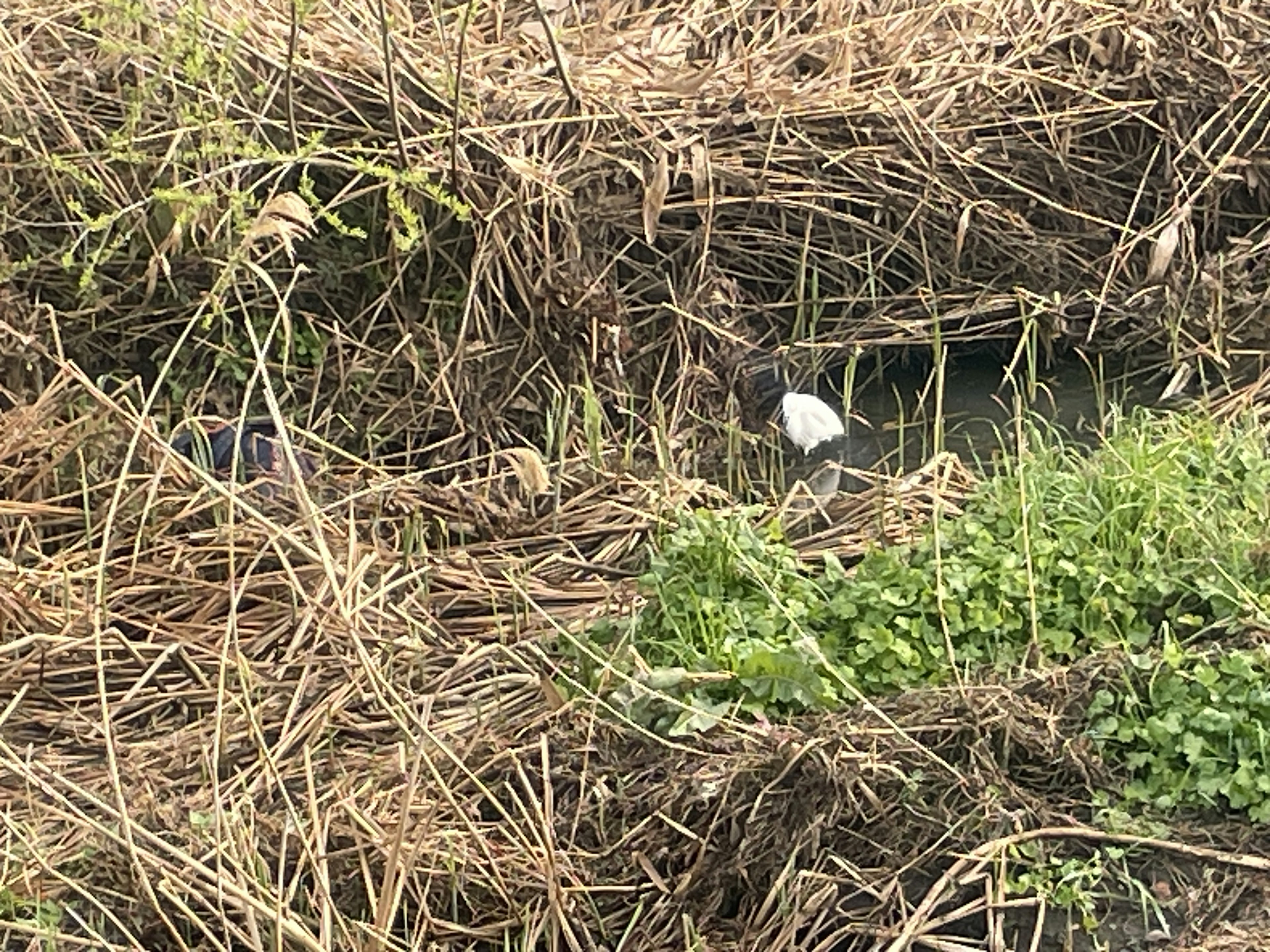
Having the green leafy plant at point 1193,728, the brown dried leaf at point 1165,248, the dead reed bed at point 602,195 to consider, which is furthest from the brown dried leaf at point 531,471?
the brown dried leaf at point 1165,248

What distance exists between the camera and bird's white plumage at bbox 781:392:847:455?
3588 millimetres

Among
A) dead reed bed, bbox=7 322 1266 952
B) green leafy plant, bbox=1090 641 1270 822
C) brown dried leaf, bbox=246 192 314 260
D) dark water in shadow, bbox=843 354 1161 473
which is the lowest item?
dark water in shadow, bbox=843 354 1161 473

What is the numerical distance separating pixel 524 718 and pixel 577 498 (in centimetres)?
75

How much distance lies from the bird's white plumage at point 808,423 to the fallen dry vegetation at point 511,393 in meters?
0.14

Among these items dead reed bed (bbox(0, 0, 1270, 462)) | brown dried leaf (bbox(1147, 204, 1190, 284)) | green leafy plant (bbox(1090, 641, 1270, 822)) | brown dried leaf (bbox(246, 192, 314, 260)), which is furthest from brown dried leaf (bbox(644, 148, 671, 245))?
green leafy plant (bbox(1090, 641, 1270, 822))

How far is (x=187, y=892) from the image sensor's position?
227 centimetres

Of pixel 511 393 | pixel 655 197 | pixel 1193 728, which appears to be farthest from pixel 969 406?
pixel 1193 728

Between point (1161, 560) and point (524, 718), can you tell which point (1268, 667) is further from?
point (524, 718)

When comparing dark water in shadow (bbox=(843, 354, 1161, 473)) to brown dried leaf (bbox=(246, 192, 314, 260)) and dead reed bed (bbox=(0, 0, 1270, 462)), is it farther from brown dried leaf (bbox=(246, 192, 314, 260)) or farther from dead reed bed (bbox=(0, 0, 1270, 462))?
brown dried leaf (bbox=(246, 192, 314, 260))

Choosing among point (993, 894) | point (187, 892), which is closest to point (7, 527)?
point (187, 892)

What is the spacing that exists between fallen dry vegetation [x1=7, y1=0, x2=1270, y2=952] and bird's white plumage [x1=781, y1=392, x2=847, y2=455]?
0.14 meters

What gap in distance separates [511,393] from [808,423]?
2.36 ft

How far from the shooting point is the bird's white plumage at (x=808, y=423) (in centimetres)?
359

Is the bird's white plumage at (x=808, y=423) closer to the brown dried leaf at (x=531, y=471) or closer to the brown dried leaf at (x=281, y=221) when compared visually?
the brown dried leaf at (x=531, y=471)
